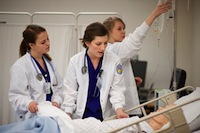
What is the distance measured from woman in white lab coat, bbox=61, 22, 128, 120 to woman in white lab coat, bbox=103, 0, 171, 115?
0.63 feet

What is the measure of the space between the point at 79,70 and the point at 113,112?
432 mm

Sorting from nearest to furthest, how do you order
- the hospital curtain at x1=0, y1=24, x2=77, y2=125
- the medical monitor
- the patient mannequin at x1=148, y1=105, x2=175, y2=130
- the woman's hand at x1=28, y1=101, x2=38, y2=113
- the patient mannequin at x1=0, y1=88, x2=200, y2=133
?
the patient mannequin at x1=0, y1=88, x2=200, y2=133 → the patient mannequin at x1=148, y1=105, x2=175, y2=130 → the woman's hand at x1=28, y1=101, x2=38, y2=113 → the hospital curtain at x1=0, y1=24, x2=77, y2=125 → the medical monitor

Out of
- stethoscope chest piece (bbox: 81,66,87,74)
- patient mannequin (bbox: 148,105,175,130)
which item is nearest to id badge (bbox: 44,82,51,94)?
stethoscope chest piece (bbox: 81,66,87,74)

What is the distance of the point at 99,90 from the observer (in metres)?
1.80

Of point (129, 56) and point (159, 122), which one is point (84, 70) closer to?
point (129, 56)

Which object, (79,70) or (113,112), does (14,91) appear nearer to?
(79,70)

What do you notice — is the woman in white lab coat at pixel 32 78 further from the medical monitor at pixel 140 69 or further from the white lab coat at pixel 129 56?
the medical monitor at pixel 140 69

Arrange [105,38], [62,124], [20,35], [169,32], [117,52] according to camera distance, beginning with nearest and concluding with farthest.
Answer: [62,124]
[105,38]
[117,52]
[20,35]
[169,32]

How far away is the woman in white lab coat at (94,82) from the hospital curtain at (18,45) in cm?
93

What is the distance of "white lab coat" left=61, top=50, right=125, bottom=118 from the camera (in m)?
1.78

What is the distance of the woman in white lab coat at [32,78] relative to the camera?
1786mm

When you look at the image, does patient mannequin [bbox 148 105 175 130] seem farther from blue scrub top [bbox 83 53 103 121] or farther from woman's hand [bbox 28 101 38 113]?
woman's hand [bbox 28 101 38 113]

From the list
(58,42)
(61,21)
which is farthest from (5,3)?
(58,42)

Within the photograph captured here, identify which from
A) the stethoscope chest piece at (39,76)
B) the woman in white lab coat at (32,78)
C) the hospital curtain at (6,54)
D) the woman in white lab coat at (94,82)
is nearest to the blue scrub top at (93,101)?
the woman in white lab coat at (94,82)
